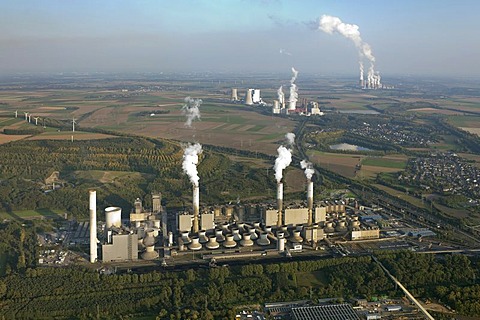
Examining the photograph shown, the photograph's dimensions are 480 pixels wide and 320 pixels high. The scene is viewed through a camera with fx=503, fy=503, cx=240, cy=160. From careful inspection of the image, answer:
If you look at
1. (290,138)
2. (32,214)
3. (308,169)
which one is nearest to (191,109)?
(290,138)

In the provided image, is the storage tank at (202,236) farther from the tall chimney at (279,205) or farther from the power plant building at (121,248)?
the tall chimney at (279,205)

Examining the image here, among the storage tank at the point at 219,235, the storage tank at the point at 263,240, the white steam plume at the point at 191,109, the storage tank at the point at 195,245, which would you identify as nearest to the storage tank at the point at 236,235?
the storage tank at the point at 219,235

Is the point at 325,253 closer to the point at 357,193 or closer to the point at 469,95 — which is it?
the point at 357,193

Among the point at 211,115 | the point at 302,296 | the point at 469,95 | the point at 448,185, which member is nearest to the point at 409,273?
the point at 302,296

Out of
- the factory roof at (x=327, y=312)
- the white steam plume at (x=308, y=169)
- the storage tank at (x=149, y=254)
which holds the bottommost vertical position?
the factory roof at (x=327, y=312)

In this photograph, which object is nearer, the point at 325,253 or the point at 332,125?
the point at 325,253

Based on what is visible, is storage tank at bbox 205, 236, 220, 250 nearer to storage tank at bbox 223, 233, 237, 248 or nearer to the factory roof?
storage tank at bbox 223, 233, 237, 248

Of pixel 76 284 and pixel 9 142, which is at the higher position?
pixel 9 142
